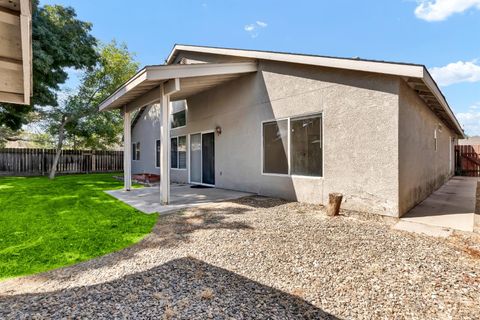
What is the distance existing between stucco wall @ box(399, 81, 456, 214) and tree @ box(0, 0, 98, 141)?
13411 millimetres

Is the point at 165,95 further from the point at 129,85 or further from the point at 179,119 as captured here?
the point at 179,119

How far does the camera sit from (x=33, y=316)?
227 cm

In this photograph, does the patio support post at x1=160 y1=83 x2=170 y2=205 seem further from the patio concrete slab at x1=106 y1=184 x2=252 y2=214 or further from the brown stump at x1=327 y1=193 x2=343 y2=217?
the brown stump at x1=327 y1=193 x2=343 y2=217

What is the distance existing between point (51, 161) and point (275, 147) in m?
16.9

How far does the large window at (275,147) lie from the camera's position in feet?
24.4

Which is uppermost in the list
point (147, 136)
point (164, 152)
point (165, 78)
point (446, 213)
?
point (165, 78)

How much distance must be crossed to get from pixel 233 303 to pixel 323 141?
493 cm

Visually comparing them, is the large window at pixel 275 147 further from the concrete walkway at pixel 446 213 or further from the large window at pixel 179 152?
the large window at pixel 179 152

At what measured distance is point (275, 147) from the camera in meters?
7.71

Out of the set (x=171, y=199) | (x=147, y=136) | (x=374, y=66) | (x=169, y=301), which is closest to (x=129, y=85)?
(x=171, y=199)

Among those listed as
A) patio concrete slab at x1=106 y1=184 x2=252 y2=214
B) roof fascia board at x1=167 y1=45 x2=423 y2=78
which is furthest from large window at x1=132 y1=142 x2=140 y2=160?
roof fascia board at x1=167 y1=45 x2=423 y2=78

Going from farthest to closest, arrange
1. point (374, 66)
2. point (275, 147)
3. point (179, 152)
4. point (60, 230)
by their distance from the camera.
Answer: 1. point (179, 152)
2. point (275, 147)
3. point (374, 66)
4. point (60, 230)

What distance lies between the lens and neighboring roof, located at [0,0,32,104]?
7.88 feet

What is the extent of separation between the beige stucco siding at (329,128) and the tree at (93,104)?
1093cm
